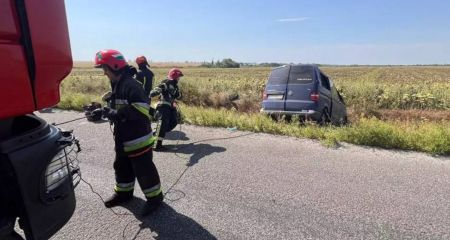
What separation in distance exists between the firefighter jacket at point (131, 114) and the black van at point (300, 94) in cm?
615

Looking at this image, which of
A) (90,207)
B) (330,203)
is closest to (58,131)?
(90,207)

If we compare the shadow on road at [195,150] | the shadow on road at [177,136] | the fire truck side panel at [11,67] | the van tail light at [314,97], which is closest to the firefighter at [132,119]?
the shadow on road at [195,150]

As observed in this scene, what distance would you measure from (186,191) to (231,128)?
3.83 metres

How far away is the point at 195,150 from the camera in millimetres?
6672

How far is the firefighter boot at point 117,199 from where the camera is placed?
4.24m

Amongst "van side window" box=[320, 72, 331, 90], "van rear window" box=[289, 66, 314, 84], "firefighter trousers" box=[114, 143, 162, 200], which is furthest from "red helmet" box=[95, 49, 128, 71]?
"van side window" box=[320, 72, 331, 90]

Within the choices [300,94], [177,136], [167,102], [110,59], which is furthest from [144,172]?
[300,94]

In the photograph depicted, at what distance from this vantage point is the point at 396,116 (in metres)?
14.5

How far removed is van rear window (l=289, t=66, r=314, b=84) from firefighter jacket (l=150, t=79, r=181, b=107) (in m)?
3.79

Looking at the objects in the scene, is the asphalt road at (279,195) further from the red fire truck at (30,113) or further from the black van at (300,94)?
the black van at (300,94)

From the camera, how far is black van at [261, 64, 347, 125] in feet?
31.6

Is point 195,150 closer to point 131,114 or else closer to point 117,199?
point 117,199

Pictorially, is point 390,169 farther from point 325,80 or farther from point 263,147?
point 325,80

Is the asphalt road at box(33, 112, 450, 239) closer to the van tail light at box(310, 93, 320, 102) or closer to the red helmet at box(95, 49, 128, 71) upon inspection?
the red helmet at box(95, 49, 128, 71)
